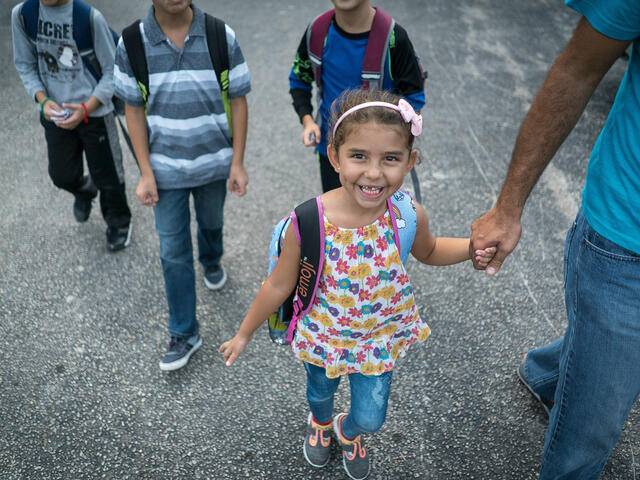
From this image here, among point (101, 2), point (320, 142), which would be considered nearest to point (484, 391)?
point (320, 142)

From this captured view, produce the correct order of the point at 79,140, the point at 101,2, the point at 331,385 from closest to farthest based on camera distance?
the point at 331,385
the point at 79,140
the point at 101,2

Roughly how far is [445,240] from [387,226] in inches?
11.8

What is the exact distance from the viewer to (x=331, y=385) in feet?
7.62

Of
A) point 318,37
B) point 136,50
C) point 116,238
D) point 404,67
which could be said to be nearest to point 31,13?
point 136,50

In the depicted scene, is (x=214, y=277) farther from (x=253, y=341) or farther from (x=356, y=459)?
(x=356, y=459)

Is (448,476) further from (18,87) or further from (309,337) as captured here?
(18,87)

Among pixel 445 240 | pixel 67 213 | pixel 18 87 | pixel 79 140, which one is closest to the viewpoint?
pixel 445 240

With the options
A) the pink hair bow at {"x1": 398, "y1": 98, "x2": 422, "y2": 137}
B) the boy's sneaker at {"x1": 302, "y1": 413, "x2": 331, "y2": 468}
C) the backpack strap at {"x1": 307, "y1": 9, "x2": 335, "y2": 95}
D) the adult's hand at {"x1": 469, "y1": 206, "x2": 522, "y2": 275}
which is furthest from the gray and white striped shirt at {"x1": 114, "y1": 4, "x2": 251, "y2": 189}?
the adult's hand at {"x1": 469, "y1": 206, "x2": 522, "y2": 275}

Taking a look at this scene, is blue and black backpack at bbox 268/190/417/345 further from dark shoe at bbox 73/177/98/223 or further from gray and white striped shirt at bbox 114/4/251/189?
dark shoe at bbox 73/177/98/223

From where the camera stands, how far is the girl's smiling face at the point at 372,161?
1.79m

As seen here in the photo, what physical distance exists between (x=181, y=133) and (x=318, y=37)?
807mm

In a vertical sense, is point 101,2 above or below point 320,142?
below

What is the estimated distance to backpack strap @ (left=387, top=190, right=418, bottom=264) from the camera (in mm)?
1949

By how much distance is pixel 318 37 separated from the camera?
9.18 ft
